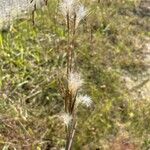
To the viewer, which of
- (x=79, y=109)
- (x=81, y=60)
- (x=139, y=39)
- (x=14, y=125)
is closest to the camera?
(x=14, y=125)

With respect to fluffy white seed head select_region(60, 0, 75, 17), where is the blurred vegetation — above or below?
below

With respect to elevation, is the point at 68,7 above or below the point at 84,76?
above

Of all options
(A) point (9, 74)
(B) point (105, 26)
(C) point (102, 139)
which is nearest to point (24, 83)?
(A) point (9, 74)

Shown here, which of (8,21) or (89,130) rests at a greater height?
(8,21)

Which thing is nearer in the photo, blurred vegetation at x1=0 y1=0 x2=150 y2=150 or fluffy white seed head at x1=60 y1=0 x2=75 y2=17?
fluffy white seed head at x1=60 y1=0 x2=75 y2=17

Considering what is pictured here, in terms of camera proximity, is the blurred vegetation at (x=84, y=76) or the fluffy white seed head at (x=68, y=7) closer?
the fluffy white seed head at (x=68, y=7)

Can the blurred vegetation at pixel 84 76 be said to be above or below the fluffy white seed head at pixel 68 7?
below

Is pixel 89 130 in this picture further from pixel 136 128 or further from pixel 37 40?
pixel 37 40

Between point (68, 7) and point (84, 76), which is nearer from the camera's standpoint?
point (68, 7)
